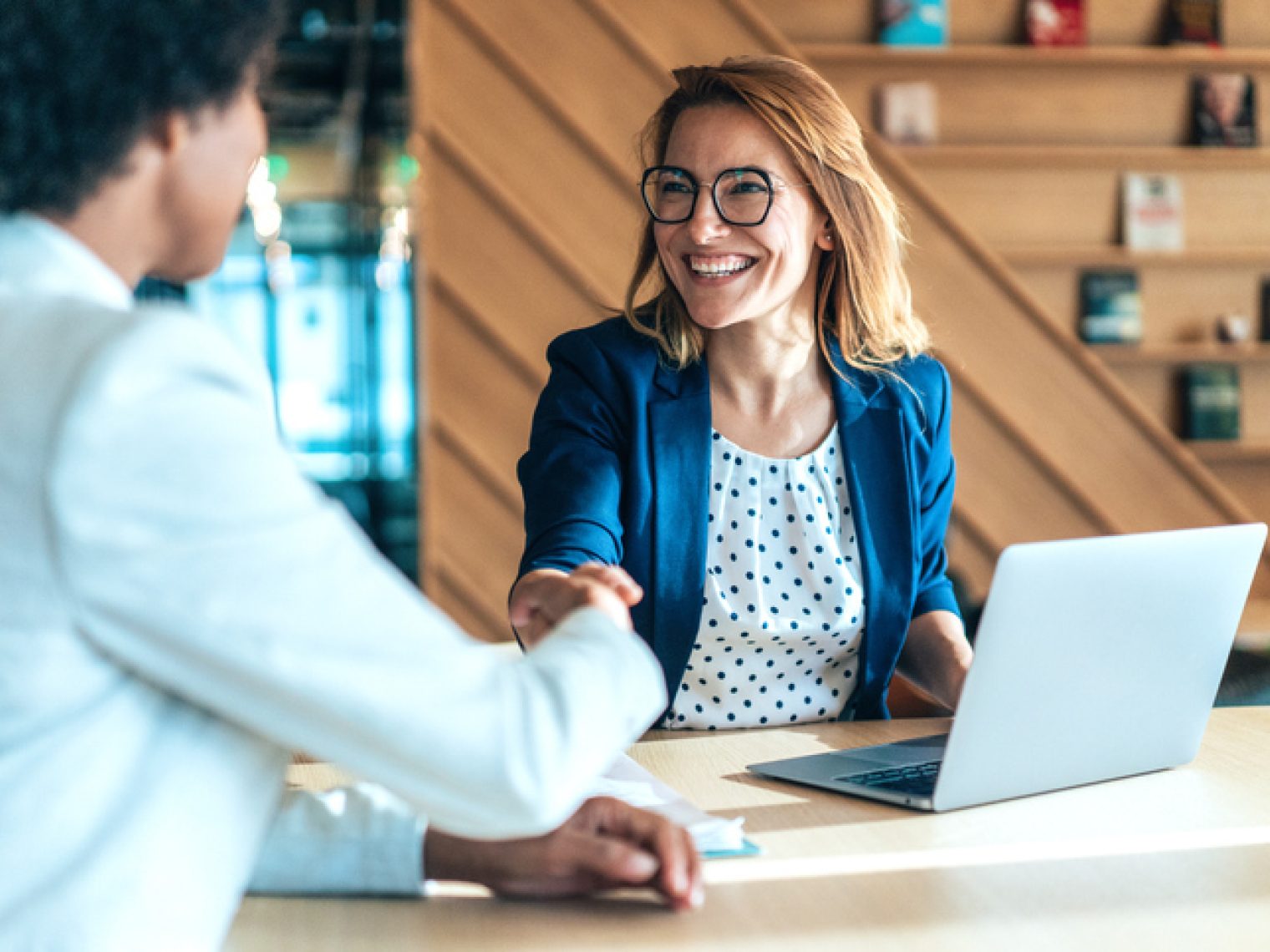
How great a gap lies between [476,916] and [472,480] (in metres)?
3.28

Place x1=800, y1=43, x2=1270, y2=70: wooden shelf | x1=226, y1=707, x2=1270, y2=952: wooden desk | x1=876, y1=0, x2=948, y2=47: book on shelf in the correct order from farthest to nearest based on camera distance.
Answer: x1=876, y1=0, x2=948, y2=47: book on shelf → x1=800, y1=43, x2=1270, y2=70: wooden shelf → x1=226, y1=707, x2=1270, y2=952: wooden desk

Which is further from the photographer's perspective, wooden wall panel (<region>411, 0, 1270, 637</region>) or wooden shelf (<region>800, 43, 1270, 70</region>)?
wooden shelf (<region>800, 43, 1270, 70</region>)

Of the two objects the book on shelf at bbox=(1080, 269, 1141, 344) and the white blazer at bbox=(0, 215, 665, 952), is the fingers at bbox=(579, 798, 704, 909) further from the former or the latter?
the book on shelf at bbox=(1080, 269, 1141, 344)

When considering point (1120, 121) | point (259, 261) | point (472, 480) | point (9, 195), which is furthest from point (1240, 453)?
point (259, 261)

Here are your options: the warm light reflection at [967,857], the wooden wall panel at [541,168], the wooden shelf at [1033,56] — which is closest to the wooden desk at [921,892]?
the warm light reflection at [967,857]

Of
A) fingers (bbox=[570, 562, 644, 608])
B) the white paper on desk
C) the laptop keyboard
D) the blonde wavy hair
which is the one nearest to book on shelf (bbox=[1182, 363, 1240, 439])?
the blonde wavy hair

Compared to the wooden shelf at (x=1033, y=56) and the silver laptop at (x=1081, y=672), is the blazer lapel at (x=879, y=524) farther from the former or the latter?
the wooden shelf at (x=1033, y=56)

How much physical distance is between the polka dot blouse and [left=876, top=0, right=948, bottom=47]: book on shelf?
3153 millimetres

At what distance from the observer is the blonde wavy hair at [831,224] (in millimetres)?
1935

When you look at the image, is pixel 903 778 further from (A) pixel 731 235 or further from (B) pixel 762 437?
(A) pixel 731 235

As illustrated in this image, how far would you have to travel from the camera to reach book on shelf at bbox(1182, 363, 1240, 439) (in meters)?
4.71

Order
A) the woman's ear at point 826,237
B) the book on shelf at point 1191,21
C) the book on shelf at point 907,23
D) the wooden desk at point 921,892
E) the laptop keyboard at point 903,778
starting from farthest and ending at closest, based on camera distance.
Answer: the book on shelf at point 1191,21, the book on shelf at point 907,23, the woman's ear at point 826,237, the laptop keyboard at point 903,778, the wooden desk at point 921,892

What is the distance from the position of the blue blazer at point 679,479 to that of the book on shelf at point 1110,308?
118 inches

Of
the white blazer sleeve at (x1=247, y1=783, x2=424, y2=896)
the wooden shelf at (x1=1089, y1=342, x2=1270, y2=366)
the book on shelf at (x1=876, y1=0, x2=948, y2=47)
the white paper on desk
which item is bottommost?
the white paper on desk
